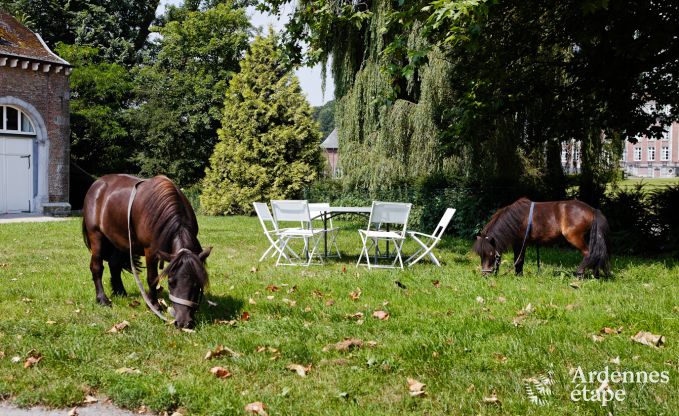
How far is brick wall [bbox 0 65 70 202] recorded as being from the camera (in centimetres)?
2112

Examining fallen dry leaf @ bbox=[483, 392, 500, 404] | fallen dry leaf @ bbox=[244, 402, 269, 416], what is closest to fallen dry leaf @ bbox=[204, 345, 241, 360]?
fallen dry leaf @ bbox=[244, 402, 269, 416]

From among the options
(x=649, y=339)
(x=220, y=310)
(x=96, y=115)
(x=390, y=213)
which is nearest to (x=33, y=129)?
(x=96, y=115)

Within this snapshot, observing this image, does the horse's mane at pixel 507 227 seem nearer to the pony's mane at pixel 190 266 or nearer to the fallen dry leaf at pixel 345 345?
the fallen dry leaf at pixel 345 345

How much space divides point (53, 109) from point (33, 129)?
Answer: 102 cm

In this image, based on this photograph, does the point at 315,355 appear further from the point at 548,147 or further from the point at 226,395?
the point at 548,147

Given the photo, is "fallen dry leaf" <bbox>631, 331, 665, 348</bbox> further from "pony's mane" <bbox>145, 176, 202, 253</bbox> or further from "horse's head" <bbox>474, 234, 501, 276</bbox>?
"pony's mane" <bbox>145, 176, 202, 253</bbox>

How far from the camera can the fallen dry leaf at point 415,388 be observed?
3.81 meters

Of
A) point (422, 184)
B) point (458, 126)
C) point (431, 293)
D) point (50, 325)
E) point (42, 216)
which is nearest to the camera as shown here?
point (50, 325)

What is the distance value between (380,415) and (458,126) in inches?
361

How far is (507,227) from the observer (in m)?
8.36

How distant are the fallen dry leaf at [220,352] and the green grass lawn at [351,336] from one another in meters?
0.07

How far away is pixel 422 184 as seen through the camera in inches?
620

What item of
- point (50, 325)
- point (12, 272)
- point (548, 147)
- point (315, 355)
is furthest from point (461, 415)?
point (548, 147)

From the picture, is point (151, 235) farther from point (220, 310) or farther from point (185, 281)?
point (220, 310)
